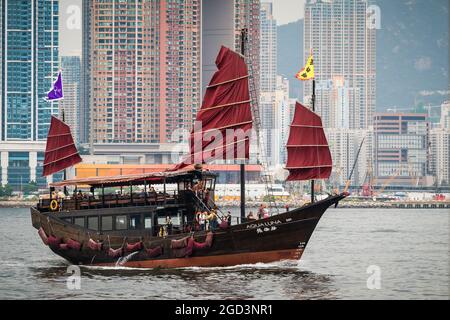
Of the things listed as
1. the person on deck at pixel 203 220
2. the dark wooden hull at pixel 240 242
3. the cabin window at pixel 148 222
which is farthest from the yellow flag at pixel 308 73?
the cabin window at pixel 148 222

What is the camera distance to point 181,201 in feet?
187

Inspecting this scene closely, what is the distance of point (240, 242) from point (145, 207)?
5057mm

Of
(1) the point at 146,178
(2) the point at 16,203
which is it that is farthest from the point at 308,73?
(2) the point at 16,203

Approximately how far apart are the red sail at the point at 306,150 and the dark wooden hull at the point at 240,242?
376cm

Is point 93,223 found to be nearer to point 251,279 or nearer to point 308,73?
point 251,279

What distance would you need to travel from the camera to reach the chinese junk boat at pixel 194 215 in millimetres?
55250

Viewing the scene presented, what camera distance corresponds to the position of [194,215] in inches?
2259

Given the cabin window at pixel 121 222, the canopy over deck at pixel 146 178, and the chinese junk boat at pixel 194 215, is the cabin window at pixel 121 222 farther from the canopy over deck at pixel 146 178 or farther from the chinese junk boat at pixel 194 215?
the canopy over deck at pixel 146 178

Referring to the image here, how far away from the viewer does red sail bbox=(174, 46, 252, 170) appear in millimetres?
60344

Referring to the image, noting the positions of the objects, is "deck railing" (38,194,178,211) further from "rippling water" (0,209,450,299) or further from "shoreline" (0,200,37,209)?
"shoreline" (0,200,37,209)

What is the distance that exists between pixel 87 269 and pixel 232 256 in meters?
7.54

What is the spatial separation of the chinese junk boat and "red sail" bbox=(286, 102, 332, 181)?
2.1 inches

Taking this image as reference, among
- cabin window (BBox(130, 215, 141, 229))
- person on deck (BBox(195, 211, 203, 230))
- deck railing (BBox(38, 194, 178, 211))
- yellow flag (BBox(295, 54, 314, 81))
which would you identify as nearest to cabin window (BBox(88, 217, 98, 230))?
deck railing (BBox(38, 194, 178, 211))
